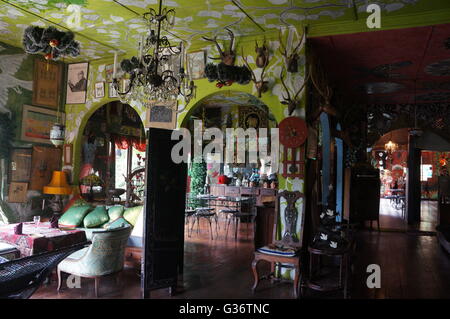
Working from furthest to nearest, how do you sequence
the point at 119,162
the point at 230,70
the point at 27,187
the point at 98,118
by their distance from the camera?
the point at 119,162, the point at 98,118, the point at 27,187, the point at 230,70

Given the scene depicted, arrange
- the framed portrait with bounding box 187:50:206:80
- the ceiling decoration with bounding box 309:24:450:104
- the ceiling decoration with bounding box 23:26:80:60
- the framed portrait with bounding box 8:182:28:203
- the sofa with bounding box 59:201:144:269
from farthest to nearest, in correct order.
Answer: the framed portrait with bounding box 8:182:28:203 → the framed portrait with bounding box 187:50:206:80 → the sofa with bounding box 59:201:144:269 → the ceiling decoration with bounding box 309:24:450:104 → the ceiling decoration with bounding box 23:26:80:60

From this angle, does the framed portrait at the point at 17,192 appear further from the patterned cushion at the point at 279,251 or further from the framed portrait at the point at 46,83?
the patterned cushion at the point at 279,251

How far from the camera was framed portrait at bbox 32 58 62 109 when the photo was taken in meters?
7.37

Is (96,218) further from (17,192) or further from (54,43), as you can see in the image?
(54,43)

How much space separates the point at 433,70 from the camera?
24.8 ft

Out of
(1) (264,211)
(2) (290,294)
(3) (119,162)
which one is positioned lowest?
(2) (290,294)

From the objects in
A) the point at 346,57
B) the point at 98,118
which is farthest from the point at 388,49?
the point at 98,118

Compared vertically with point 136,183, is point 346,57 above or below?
above

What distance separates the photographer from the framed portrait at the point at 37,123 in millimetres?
7180

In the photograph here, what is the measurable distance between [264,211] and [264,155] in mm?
7023

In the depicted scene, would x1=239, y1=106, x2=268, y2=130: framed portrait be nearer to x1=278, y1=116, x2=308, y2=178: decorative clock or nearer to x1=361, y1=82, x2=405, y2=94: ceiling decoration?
x1=361, y1=82, x2=405, y2=94: ceiling decoration

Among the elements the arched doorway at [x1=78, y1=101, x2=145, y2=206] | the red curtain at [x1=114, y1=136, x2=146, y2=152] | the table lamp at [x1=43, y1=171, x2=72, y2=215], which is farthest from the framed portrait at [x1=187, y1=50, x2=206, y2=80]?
the red curtain at [x1=114, y1=136, x2=146, y2=152]

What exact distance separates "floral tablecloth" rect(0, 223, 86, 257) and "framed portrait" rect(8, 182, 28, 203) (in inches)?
68.7

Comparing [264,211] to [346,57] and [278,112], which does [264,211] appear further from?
[346,57]
